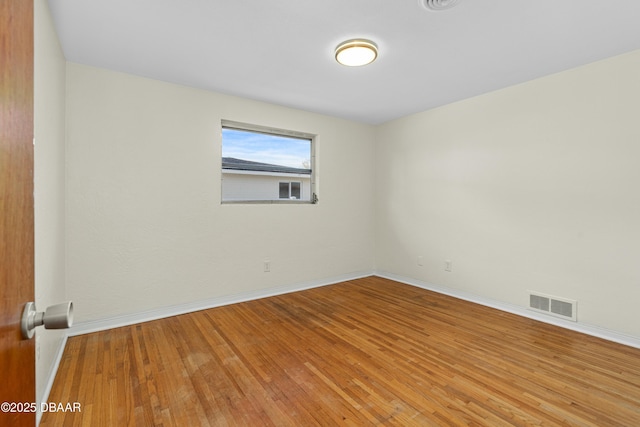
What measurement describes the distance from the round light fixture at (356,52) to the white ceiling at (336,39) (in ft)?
0.23

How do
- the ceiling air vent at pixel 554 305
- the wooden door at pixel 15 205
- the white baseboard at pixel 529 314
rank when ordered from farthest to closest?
the ceiling air vent at pixel 554 305 → the white baseboard at pixel 529 314 → the wooden door at pixel 15 205

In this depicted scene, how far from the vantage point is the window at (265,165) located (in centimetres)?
360

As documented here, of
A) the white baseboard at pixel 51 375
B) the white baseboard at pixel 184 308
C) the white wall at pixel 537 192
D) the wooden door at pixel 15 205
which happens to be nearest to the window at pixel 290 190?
the white baseboard at pixel 184 308

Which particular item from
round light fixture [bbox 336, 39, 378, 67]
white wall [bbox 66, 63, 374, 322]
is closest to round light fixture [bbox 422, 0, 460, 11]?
round light fixture [bbox 336, 39, 378, 67]

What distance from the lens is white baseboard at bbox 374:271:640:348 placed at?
253 cm

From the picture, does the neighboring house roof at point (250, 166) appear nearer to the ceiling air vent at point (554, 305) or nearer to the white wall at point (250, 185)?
the white wall at point (250, 185)

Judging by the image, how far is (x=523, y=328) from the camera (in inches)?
110

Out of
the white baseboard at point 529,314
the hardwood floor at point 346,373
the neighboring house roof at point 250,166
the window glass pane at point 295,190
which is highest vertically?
the neighboring house roof at point 250,166

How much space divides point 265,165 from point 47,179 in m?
2.28

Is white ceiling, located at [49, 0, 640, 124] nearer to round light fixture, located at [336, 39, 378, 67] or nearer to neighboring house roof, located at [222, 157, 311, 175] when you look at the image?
round light fixture, located at [336, 39, 378, 67]

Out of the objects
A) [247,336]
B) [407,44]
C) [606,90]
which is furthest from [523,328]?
[407,44]

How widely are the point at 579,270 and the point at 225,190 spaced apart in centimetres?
384

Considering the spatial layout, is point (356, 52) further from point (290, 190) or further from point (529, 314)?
point (529, 314)

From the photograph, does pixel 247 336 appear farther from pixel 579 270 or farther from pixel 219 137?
pixel 579 270
